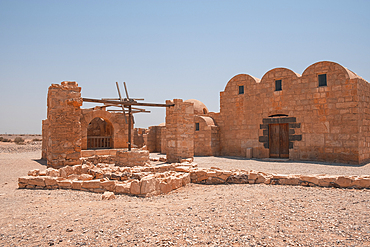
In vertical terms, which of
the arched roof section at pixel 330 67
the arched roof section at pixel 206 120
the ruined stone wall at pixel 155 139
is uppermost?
the arched roof section at pixel 330 67

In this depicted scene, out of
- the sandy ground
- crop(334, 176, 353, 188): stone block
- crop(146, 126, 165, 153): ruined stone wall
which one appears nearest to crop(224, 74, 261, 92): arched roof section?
crop(146, 126, 165, 153): ruined stone wall

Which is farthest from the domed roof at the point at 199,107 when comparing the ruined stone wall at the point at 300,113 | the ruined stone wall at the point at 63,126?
the ruined stone wall at the point at 63,126

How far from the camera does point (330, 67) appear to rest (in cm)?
1234

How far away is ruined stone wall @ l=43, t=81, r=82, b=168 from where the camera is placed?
28.1 feet

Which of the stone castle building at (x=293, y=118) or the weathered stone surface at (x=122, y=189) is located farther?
the stone castle building at (x=293, y=118)

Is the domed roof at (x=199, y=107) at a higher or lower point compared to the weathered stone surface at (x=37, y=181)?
higher

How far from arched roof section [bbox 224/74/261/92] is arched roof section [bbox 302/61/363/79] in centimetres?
282

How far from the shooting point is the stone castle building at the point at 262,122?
8883 mm

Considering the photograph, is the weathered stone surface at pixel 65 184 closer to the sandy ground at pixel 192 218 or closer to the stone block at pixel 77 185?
the stone block at pixel 77 185

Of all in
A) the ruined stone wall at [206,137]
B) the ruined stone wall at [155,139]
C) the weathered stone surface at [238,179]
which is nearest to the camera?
the weathered stone surface at [238,179]

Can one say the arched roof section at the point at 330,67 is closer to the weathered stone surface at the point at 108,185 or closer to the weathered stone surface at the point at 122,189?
the weathered stone surface at the point at 122,189

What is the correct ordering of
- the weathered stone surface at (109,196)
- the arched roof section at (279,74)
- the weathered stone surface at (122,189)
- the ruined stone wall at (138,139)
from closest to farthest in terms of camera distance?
1. the weathered stone surface at (109,196)
2. the weathered stone surface at (122,189)
3. the arched roof section at (279,74)
4. the ruined stone wall at (138,139)

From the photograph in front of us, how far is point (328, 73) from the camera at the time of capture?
40.7ft

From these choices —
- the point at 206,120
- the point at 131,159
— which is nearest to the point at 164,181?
the point at 131,159
